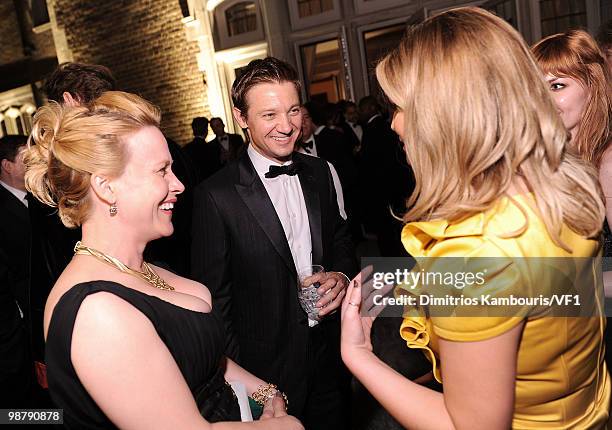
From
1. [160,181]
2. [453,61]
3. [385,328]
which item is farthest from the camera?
[385,328]

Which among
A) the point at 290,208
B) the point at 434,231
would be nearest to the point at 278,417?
the point at 434,231

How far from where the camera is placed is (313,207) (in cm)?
223

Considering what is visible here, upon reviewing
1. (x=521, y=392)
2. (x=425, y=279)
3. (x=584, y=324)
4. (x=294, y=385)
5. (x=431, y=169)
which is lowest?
(x=294, y=385)

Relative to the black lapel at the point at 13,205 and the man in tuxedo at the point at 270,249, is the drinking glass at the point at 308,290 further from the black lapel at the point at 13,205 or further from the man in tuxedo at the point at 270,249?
the black lapel at the point at 13,205

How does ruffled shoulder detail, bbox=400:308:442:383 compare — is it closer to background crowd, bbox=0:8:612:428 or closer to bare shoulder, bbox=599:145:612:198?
background crowd, bbox=0:8:612:428

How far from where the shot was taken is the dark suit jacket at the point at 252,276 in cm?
205

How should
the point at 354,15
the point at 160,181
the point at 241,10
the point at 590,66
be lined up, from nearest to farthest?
the point at 160,181, the point at 590,66, the point at 354,15, the point at 241,10

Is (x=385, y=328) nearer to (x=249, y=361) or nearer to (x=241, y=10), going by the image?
(x=249, y=361)

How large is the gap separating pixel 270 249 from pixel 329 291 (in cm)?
38

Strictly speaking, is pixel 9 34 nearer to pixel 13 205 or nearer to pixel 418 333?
pixel 13 205

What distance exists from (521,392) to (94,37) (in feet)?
35.4

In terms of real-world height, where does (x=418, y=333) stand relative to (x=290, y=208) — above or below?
below

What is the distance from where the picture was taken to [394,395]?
1100 millimetres

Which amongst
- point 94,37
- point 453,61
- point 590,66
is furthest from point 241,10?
point 453,61
